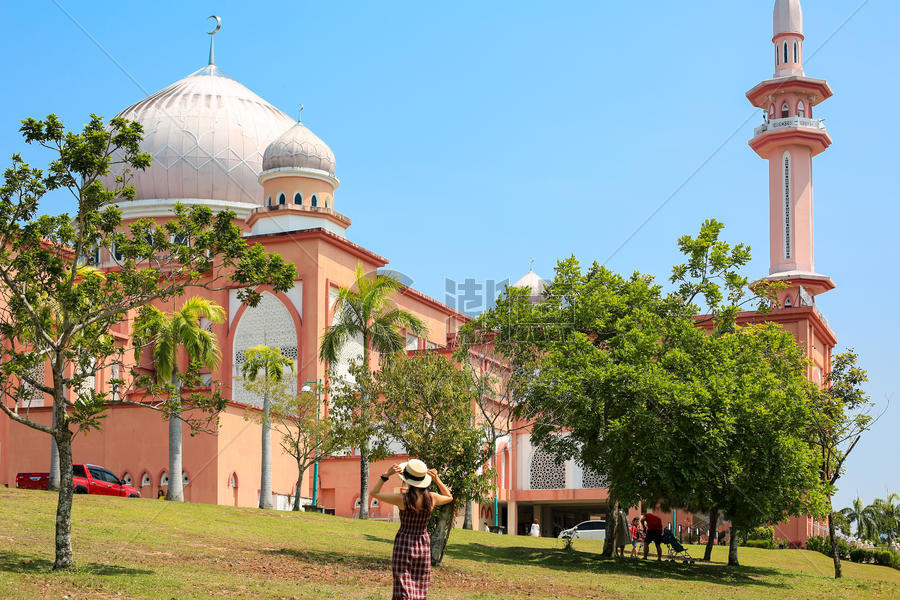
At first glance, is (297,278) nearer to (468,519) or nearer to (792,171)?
(468,519)

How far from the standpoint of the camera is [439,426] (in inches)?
832

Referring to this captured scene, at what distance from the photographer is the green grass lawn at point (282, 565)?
14891 millimetres

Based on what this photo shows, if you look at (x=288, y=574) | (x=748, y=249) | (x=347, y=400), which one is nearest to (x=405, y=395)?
(x=347, y=400)

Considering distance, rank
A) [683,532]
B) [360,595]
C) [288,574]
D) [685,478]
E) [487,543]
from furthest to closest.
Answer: [683,532]
[487,543]
[685,478]
[288,574]
[360,595]

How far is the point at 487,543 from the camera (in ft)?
89.8

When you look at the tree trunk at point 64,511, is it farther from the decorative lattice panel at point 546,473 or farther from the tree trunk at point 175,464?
the decorative lattice panel at point 546,473

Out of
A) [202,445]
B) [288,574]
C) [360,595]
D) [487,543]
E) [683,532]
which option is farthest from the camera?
[683,532]

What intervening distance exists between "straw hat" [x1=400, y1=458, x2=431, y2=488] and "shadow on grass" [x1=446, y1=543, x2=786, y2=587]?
40.2 feet

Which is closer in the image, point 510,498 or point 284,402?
point 284,402

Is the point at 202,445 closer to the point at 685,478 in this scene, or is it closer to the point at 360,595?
the point at 685,478

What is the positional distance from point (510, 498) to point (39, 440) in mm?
19921

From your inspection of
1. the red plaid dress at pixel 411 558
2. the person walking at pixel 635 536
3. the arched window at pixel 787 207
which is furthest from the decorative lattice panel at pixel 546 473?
the red plaid dress at pixel 411 558

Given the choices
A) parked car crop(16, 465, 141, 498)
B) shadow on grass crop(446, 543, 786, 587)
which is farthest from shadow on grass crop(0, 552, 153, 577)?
parked car crop(16, 465, 141, 498)

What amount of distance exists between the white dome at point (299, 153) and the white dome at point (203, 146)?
655cm
